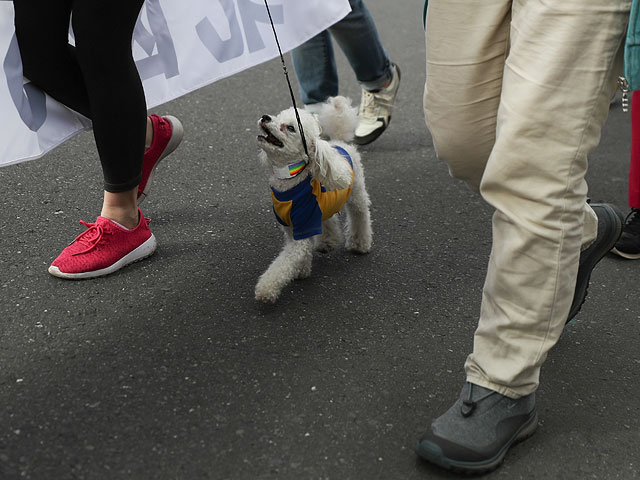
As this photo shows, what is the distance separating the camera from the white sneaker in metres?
4.19

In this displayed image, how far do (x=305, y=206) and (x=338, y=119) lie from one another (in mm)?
490

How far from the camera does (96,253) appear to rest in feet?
8.98

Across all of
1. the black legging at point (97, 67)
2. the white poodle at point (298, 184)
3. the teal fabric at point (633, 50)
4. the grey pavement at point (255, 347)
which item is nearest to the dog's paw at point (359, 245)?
the grey pavement at point (255, 347)

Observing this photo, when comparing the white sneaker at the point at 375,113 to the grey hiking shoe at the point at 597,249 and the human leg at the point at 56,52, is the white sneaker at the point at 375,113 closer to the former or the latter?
the human leg at the point at 56,52

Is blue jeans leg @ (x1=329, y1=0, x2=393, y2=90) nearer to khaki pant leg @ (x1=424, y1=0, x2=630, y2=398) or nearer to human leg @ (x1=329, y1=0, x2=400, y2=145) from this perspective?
human leg @ (x1=329, y1=0, x2=400, y2=145)

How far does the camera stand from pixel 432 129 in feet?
6.97

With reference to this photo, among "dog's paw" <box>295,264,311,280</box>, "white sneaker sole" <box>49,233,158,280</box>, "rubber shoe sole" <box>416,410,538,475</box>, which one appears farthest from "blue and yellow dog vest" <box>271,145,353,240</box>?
"rubber shoe sole" <box>416,410,538,475</box>

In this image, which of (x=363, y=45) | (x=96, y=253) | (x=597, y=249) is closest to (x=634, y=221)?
(x=597, y=249)

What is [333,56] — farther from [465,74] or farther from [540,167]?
[540,167]

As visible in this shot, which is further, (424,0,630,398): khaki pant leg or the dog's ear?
the dog's ear

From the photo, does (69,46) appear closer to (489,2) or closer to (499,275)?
(489,2)

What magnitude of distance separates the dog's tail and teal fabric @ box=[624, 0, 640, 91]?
140 centimetres

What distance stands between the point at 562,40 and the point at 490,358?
2.62 feet

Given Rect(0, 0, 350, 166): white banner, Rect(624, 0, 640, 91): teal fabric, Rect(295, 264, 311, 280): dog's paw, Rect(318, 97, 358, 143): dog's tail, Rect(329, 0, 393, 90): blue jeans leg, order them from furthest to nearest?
Rect(329, 0, 393, 90): blue jeans leg
Rect(318, 97, 358, 143): dog's tail
Rect(295, 264, 311, 280): dog's paw
Rect(0, 0, 350, 166): white banner
Rect(624, 0, 640, 91): teal fabric
